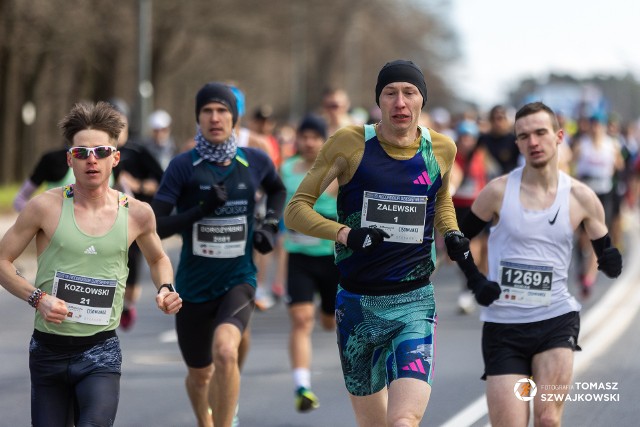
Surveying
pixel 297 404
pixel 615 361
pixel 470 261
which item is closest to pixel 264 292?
pixel 615 361

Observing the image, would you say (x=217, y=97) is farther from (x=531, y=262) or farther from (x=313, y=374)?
(x=313, y=374)

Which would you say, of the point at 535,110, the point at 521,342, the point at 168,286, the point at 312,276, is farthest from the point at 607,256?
the point at 312,276

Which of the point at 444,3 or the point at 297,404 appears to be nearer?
the point at 297,404

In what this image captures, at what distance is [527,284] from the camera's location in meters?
6.32

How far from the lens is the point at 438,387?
9.36m

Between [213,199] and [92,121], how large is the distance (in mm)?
1635

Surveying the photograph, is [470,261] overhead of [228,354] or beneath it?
overhead

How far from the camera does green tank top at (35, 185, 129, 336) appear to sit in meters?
5.69

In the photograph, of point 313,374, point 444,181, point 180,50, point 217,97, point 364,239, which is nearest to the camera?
point 364,239

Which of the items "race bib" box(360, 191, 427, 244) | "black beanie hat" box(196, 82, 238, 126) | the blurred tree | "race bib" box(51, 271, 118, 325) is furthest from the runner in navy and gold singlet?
the blurred tree

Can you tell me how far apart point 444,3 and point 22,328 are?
68.9 metres

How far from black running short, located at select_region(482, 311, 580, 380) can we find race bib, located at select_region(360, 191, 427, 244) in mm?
681

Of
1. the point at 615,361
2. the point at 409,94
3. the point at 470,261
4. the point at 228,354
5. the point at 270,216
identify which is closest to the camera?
the point at 409,94

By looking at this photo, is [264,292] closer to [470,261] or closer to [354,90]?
[470,261]
